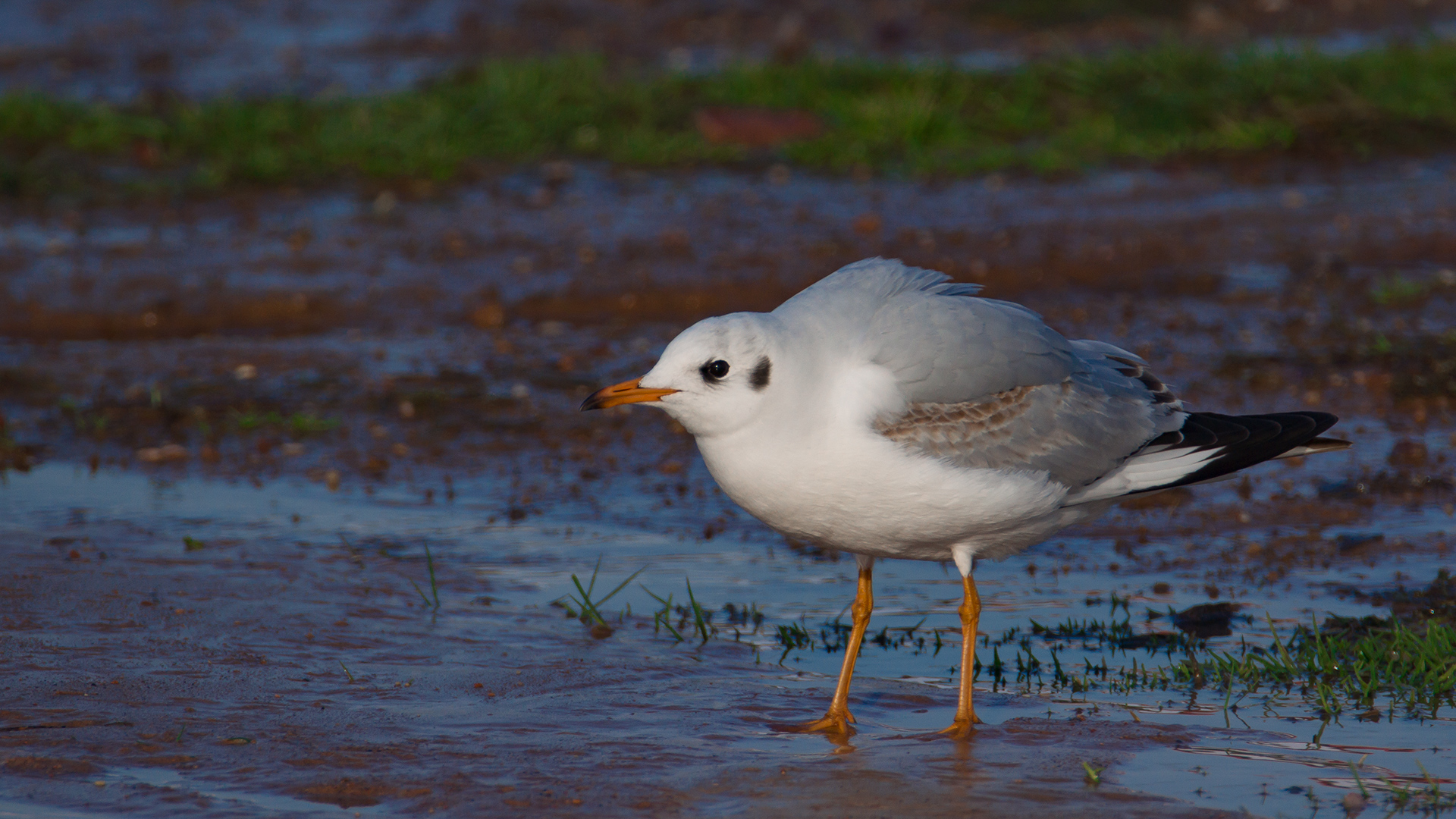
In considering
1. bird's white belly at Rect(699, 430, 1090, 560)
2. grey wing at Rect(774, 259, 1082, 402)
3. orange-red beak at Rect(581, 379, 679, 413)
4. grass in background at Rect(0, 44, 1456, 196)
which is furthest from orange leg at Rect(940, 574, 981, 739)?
grass in background at Rect(0, 44, 1456, 196)

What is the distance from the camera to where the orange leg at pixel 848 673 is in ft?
15.1

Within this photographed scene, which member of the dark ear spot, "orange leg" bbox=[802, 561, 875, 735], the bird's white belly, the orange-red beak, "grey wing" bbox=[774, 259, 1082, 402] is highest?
"grey wing" bbox=[774, 259, 1082, 402]

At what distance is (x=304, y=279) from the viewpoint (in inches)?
372

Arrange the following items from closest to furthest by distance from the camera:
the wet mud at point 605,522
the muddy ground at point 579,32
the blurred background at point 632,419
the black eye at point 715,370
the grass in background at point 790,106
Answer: the wet mud at point 605,522, the blurred background at point 632,419, the black eye at point 715,370, the grass in background at point 790,106, the muddy ground at point 579,32

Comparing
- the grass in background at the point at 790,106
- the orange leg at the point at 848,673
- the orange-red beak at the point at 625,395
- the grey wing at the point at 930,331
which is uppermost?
the grass in background at the point at 790,106

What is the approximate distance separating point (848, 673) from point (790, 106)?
27.5ft

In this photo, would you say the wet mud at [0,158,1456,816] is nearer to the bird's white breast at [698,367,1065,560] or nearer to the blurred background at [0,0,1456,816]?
the blurred background at [0,0,1456,816]

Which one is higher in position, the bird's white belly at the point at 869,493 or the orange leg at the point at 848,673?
the bird's white belly at the point at 869,493

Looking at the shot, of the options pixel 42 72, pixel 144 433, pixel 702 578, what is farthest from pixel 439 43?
pixel 702 578

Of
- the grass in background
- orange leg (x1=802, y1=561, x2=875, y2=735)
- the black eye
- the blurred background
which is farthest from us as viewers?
the grass in background

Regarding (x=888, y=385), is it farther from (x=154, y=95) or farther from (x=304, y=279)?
(x=154, y=95)

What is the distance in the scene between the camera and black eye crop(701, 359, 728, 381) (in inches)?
176

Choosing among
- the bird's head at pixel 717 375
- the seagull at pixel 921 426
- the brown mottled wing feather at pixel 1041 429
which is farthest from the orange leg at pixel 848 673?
the bird's head at pixel 717 375

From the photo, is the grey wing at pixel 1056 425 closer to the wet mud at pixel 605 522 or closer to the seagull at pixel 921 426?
the seagull at pixel 921 426
